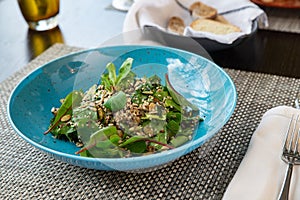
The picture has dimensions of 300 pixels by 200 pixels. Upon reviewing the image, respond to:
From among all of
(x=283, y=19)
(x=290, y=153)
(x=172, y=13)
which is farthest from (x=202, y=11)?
(x=290, y=153)

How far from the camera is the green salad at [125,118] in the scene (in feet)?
2.24

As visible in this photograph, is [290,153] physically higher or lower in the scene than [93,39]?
higher

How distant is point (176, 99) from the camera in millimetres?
772

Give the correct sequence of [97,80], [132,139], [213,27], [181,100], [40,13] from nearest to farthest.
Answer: [132,139] → [181,100] → [97,80] → [213,27] → [40,13]

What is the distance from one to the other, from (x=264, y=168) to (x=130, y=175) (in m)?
0.21

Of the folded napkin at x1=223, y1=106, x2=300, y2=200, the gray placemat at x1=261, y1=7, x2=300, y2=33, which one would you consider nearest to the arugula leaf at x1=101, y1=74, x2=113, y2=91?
the folded napkin at x1=223, y1=106, x2=300, y2=200

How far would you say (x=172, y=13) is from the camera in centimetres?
132

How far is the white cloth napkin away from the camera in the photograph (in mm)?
1213

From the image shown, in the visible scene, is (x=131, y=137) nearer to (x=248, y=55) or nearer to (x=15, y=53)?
(x=248, y=55)

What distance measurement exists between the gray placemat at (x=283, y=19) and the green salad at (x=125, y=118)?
0.61 m

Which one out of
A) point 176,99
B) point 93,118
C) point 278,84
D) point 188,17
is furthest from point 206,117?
point 188,17

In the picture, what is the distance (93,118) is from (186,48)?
44cm

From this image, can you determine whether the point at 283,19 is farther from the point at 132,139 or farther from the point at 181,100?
the point at 132,139

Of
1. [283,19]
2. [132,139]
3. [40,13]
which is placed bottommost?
[283,19]
